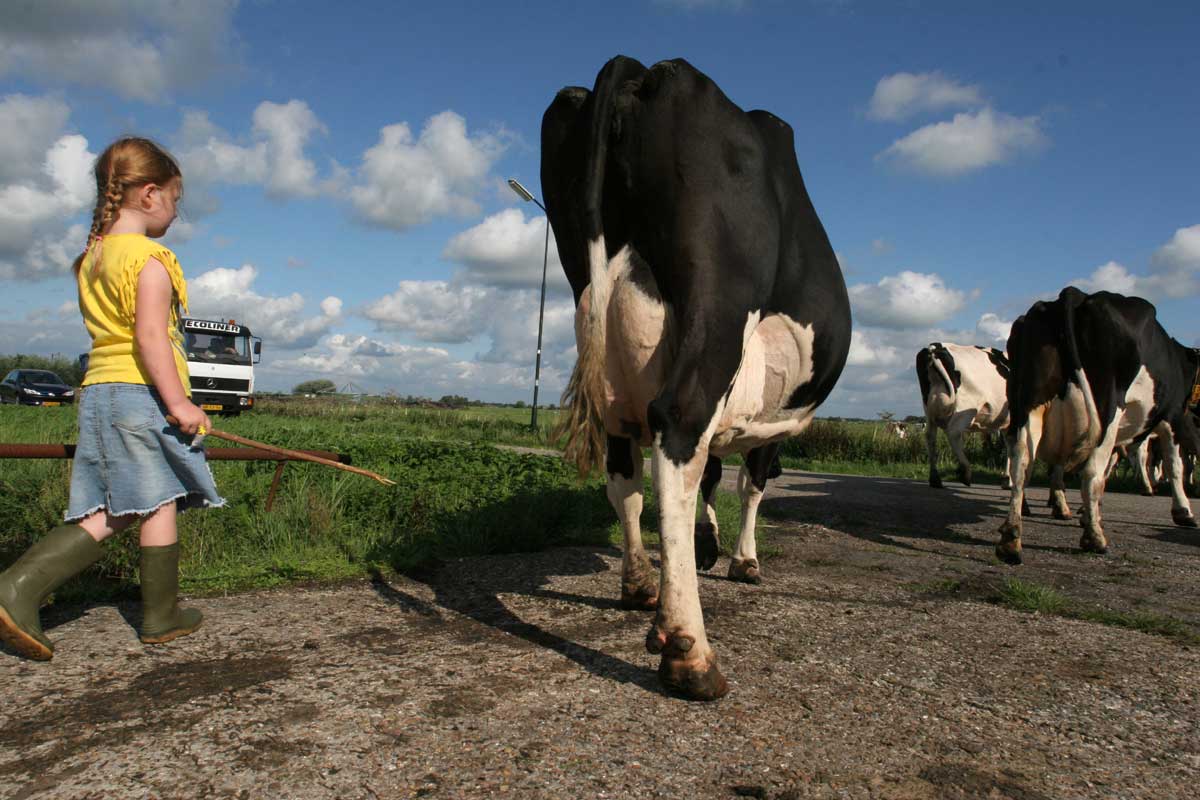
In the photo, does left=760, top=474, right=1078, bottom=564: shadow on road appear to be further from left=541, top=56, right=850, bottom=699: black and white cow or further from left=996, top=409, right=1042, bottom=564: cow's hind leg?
left=541, top=56, right=850, bottom=699: black and white cow

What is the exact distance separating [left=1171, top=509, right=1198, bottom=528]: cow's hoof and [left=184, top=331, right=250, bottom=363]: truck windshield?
76.0ft

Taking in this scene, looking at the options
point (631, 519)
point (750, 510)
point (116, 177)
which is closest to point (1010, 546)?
point (750, 510)

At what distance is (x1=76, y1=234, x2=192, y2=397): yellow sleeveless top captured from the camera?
2.72m

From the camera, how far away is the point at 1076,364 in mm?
6000

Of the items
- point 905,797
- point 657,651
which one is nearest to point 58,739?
point 657,651

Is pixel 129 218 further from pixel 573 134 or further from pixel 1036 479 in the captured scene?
pixel 1036 479

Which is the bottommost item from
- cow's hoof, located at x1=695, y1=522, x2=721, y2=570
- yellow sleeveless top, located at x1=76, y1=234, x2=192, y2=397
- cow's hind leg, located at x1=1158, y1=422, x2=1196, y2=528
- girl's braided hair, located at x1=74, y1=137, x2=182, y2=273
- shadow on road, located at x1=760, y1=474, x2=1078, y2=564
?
shadow on road, located at x1=760, y1=474, x2=1078, y2=564

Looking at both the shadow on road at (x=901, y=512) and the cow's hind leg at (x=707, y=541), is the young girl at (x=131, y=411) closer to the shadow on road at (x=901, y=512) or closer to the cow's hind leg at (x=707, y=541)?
the cow's hind leg at (x=707, y=541)

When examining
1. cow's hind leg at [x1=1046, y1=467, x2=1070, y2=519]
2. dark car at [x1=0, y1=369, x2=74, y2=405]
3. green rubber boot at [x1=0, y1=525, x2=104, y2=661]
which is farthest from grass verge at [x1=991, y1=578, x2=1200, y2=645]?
dark car at [x1=0, y1=369, x2=74, y2=405]

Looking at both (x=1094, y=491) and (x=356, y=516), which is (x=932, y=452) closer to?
(x=1094, y=491)

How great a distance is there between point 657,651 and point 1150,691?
1696 mm

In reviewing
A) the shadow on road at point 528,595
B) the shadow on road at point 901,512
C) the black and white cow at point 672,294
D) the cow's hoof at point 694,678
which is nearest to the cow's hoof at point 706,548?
the shadow on road at point 528,595

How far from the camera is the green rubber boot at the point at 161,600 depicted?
2.74m

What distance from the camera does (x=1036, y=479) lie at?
13.9 m
